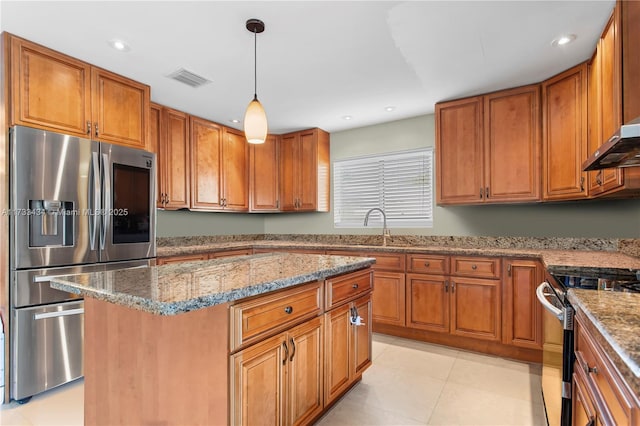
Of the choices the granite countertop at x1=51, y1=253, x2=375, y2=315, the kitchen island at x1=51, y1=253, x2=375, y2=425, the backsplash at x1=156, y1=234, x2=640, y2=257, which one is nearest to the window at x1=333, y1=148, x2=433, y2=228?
the backsplash at x1=156, y1=234, x2=640, y2=257

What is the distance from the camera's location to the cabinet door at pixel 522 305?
2.69 metres

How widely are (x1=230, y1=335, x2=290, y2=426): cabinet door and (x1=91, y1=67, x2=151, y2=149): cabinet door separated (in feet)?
7.29

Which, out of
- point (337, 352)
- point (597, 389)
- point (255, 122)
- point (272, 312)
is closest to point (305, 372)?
point (337, 352)

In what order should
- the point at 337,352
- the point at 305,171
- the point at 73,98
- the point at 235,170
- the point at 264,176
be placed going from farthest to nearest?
the point at 264,176 → the point at 305,171 → the point at 235,170 → the point at 73,98 → the point at 337,352

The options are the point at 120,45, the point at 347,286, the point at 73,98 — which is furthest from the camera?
the point at 73,98

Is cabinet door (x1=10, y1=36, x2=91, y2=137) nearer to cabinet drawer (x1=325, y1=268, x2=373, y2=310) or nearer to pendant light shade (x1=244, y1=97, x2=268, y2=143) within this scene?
pendant light shade (x1=244, y1=97, x2=268, y2=143)

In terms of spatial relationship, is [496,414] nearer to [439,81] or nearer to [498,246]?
[498,246]

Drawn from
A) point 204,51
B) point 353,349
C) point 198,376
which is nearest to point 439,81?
point 204,51

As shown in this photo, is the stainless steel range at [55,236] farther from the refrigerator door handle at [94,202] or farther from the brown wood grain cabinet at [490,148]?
the brown wood grain cabinet at [490,148]

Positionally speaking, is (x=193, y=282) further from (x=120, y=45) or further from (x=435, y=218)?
(x=435, y=218)

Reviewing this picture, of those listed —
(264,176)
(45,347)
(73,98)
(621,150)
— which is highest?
(73,98)

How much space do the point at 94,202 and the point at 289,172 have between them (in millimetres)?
2516

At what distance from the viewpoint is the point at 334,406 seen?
206 centimetres

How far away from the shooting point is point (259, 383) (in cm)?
138
